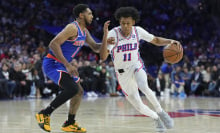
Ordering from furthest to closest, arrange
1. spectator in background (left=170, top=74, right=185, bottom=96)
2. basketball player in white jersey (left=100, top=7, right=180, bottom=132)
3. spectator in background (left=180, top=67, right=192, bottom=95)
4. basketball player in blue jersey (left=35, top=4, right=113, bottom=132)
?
spectator in background (left=180, top=67, right=192, bottom=95) < spectator in background (left=170, top=74, right=185, bottom=96) < basketball player in white jersey (left=100, top=7, right=180, bottom=132) < basketball player in blue jersey (left=35, top=4, right=113, bottom=132)

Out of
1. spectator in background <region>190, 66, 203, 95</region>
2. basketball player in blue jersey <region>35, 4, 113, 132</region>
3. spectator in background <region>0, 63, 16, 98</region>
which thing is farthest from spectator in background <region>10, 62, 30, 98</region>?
basketball player in blue jersey <region>35, 4, 113, 132</region>

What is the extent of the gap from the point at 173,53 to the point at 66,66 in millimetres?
2051

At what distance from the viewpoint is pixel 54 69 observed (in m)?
6.89

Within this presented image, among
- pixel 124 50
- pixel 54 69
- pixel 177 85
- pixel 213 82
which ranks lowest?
pixel 177 85

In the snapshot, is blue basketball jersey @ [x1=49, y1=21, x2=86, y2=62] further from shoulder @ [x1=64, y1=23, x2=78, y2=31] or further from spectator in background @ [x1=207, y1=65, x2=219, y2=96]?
spectator in background @ [x1=207, y1=65, x2=219, y2=96]

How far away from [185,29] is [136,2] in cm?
356

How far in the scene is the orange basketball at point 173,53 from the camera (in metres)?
7.37

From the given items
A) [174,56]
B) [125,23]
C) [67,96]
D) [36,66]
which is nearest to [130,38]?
[125,23]

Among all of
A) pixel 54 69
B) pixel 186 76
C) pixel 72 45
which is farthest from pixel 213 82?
pixel 54 69

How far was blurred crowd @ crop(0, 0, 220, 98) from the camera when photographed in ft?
58.3

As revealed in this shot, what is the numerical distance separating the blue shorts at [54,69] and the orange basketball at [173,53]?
1724 mm

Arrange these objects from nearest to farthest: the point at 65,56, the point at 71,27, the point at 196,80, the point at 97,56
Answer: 1. the point at 71,27
2. the point at 65,56
3. the point at 196,80
4. the point at 97,56

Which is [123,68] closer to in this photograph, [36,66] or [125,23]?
[125,23]

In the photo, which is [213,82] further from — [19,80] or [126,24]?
[126,24]
